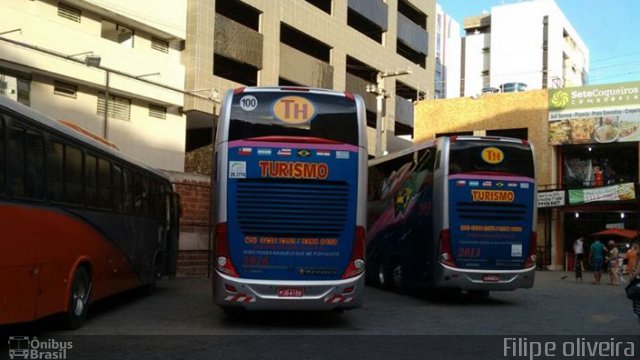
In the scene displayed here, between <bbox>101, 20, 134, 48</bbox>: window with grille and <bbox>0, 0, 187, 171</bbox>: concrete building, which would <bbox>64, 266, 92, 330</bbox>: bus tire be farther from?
<bbox>101, 20, 134, 48</bbox>: window with grille

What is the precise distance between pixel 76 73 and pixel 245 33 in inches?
421

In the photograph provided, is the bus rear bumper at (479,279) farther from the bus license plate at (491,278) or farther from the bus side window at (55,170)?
the bus side window at (55,170)

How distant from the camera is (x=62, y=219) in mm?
9258

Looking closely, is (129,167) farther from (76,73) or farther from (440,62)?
(440,62)

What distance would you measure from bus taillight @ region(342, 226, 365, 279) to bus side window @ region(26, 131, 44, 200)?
4.72 m

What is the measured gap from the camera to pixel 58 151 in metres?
9.20

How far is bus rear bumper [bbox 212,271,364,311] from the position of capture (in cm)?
1044

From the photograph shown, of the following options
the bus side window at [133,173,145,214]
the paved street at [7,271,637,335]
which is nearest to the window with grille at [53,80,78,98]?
the paved street at [7,271,637,335]

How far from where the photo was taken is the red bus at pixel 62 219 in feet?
25.3

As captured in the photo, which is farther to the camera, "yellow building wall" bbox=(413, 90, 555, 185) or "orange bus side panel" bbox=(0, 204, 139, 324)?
"yellow building wall" bbox=(413, 90, 555, 185)

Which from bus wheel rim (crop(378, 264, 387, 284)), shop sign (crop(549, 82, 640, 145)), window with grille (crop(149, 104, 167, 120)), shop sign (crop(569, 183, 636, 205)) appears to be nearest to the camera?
bus wheel rim (crop(378, 264, 387, 284))

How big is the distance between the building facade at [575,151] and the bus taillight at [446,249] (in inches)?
778

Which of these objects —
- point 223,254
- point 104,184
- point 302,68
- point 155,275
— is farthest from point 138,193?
point 302,68

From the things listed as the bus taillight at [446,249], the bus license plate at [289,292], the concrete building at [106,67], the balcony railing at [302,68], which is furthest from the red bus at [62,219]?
the balcony railing at [302,68]
